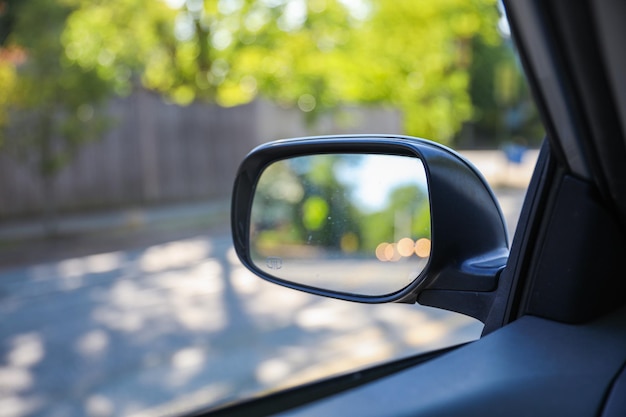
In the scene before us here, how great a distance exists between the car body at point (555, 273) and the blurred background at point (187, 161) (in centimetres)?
149

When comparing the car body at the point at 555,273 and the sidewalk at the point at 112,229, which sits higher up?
the car body at the point at 555,273

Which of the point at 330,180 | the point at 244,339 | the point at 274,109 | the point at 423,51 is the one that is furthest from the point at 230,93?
the point at 330,180

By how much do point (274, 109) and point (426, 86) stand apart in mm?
4358

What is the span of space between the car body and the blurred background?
4.88ft

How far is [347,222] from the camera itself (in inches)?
102

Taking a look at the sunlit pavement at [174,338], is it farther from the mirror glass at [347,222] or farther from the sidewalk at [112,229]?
the sidewalk at [112,229]

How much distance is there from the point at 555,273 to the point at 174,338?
5350 mm

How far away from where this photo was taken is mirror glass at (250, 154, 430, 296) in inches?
78.4

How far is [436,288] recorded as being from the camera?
1671 mm

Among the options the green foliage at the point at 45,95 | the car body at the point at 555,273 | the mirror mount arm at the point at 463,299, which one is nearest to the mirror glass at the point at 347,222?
the mirror mount arm at the point at 463,299

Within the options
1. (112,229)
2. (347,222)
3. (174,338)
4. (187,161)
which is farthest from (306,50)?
(347,222)

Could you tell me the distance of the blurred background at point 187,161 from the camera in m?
5.84

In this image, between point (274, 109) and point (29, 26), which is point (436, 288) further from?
point (274, 109)

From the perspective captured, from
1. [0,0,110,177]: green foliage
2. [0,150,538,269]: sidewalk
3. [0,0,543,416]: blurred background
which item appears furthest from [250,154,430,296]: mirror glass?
[0,0,110,177]: green foliage
